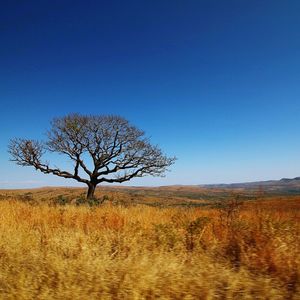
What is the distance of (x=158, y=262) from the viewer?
433cm

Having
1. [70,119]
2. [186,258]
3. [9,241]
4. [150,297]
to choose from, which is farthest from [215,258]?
[70,119]

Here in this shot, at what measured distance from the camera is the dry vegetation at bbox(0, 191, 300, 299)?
143 inches

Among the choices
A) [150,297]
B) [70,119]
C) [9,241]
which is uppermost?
[70,119]

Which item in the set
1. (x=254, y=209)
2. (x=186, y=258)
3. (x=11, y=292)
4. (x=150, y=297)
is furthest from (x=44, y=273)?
(x=254, y=209)

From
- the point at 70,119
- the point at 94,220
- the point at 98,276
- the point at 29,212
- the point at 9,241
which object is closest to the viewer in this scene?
the point at 98,276

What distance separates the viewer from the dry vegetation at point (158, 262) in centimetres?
362

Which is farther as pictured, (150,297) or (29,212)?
(29,212)

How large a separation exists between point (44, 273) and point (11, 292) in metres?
0.62

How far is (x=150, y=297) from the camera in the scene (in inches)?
140

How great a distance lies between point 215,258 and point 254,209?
309cm

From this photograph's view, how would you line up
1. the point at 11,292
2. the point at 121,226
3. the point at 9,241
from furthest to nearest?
the point at 121,226, the point at 9,241, the point at 11,292

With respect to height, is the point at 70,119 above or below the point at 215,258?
above

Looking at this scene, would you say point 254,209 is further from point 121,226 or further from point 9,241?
point 9,241

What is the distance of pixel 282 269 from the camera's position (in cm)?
436
